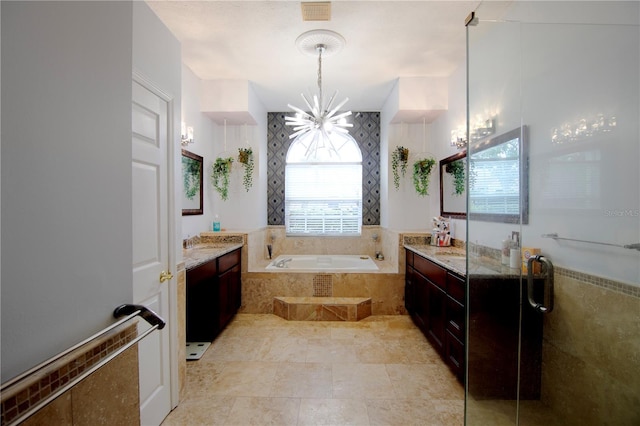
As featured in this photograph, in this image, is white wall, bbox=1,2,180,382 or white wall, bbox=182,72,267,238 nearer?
white wall, bbox=1,2,180,382

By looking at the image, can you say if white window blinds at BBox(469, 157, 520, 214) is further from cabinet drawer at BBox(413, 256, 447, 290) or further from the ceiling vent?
the ceiling vent

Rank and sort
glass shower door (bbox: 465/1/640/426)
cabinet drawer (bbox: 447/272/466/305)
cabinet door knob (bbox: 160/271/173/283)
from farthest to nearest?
cabinet drawer (bbox: 447/272/466/305) < cabinet door knob (bbox: 160/271/173/283) < glass shower door (bbox: 465/1/640/426)

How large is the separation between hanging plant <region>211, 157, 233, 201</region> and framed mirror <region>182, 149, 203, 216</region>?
1.05 ft

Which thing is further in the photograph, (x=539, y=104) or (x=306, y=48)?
(x=306, y=48)

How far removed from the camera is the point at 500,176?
182 cm

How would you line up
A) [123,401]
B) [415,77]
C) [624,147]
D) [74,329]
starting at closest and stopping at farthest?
[74,329] → [123,401] → [624,147] → [415,77]

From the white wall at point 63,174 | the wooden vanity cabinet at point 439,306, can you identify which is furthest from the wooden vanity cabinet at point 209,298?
the wooden vanity cabinet at point 439,306

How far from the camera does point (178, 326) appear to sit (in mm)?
1972

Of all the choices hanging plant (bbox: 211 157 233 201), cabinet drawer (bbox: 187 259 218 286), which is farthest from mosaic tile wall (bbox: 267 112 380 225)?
cabinet drawer (bbox: 187 259 218 286)

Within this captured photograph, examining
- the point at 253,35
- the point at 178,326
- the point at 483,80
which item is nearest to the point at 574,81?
the point at 483,80

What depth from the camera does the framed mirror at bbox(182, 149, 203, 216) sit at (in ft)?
10.6

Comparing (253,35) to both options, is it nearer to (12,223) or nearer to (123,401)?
(12,223)

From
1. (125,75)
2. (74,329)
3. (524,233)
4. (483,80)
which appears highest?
(483,80)

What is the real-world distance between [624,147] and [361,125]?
11.5ft
